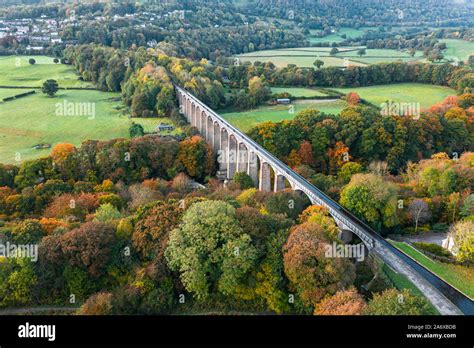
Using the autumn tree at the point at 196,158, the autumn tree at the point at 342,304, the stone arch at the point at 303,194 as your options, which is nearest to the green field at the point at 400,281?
the autumn tree at the point at 342,304

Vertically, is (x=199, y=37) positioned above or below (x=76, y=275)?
above

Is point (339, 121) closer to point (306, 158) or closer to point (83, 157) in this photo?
point (306, 158)

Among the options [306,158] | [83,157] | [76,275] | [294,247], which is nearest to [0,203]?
[83,157]

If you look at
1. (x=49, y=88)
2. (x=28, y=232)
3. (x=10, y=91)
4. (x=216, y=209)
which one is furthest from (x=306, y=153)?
(x=10, y=91)

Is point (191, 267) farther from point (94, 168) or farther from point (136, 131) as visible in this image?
point (136, 131)

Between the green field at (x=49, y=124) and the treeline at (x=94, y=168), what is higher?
the green field at (x=49, y=124)

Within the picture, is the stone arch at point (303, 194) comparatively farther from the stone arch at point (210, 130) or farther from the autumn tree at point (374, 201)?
the stone arch at point (210, 130)
